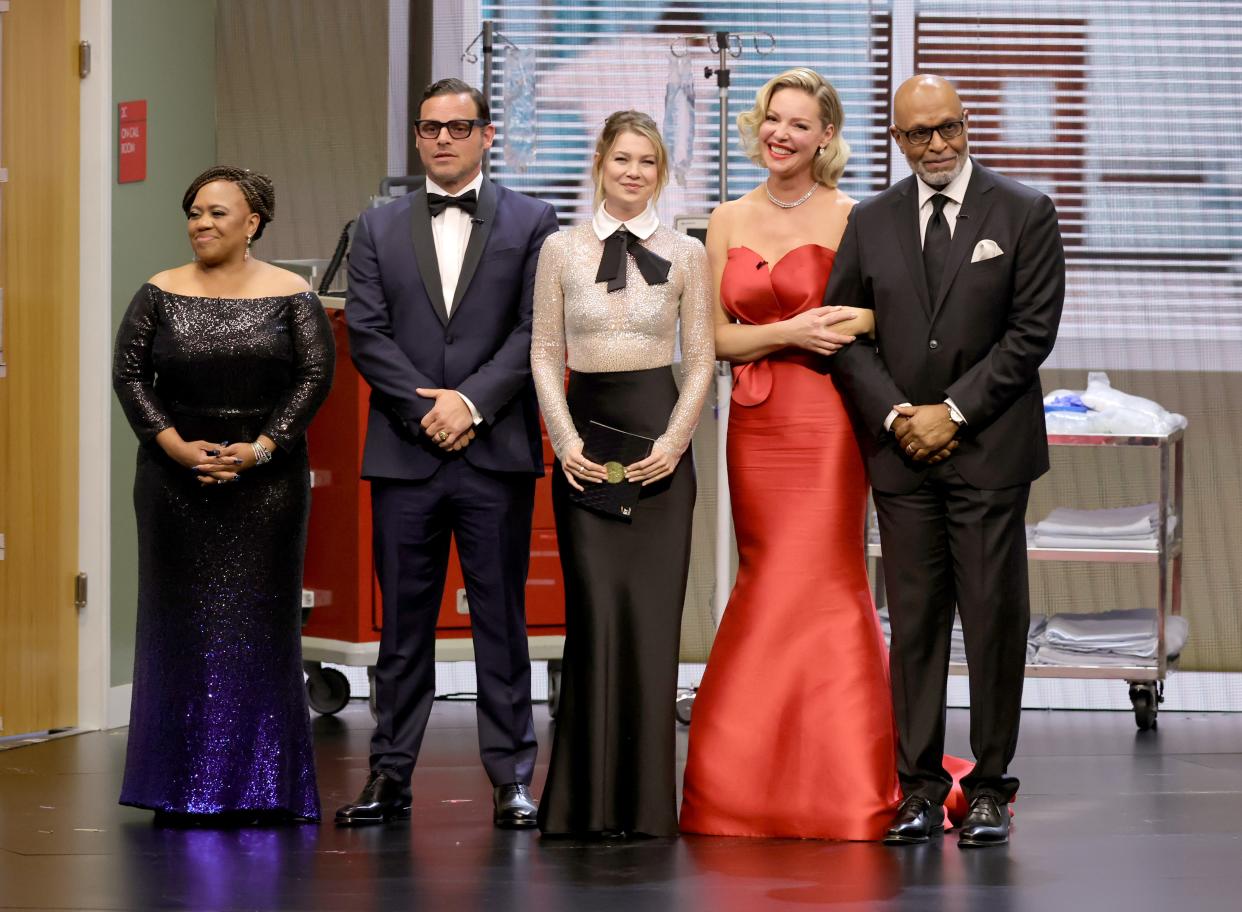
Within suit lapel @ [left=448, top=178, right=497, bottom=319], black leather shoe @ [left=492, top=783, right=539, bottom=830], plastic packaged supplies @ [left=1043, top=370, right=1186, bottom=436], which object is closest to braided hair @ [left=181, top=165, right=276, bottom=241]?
suit lapel @ [left=448, top=178, right=497, bottom=319]

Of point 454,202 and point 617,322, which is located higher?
point 454,202

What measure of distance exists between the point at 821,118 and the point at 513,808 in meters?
1.65

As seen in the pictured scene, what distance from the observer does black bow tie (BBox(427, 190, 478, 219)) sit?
12.8 feet

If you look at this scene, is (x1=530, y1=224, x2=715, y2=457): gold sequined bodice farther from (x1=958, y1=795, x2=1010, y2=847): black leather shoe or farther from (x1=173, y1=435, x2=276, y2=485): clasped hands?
(x1=958, y1=795, x2=1010, y2=847): black leather shoe

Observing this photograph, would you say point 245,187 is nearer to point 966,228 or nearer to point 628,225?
point 628,225

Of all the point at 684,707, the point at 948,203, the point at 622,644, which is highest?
the point at 948,203

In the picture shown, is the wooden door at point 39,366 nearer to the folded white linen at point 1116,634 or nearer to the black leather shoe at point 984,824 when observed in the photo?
the black leather shoe at point 984,824

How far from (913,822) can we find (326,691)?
2559mm

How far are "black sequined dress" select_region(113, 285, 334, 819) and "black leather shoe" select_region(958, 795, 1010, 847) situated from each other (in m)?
1.42

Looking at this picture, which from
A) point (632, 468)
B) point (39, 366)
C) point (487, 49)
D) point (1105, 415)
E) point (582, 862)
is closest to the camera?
point (582, 862)

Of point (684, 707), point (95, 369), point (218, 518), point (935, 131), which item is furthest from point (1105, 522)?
point (95, 369)

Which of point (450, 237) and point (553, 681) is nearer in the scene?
point (450, 237)

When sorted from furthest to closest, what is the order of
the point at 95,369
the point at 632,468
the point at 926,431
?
the point at 95,369 → the point at 632,468 → the point at 926,431

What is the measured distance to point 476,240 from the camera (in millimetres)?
3891
